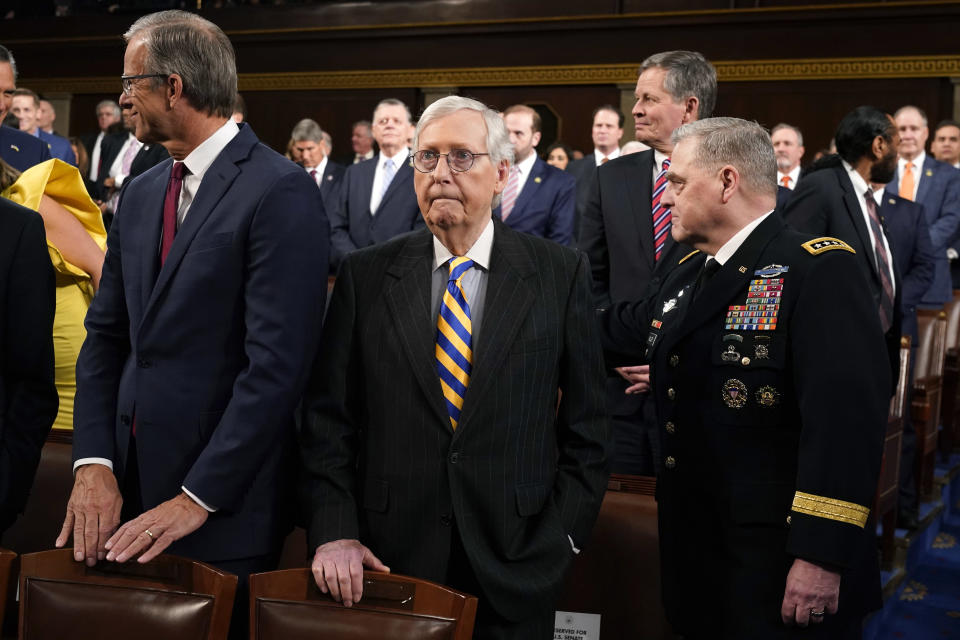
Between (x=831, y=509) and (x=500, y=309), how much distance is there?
63cm

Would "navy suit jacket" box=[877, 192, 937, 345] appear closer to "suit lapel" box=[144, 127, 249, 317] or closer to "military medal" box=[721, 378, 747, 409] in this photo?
"military medal" box=[721, 378, 747, 409]

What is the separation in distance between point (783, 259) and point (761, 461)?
35 cm

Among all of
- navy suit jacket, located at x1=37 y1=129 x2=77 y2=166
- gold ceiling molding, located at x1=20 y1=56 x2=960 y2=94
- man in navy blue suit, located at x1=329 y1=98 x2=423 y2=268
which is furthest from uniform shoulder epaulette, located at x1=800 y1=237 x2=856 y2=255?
gold ceiling molding, located at x1=20 y1=56 x2=960 y2=94

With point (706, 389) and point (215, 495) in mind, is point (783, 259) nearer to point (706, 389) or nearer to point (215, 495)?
point (706, 389)

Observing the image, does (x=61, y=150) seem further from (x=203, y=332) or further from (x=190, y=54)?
(x=203, y=332)

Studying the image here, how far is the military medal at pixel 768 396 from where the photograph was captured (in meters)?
1.70

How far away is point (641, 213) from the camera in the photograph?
2613mm

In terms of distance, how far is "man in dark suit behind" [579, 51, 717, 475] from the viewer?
2.55 metres

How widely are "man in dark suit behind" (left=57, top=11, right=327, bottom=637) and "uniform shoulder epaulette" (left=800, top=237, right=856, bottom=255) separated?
84 centimetres

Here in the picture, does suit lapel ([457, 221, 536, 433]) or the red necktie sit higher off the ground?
the red necktie

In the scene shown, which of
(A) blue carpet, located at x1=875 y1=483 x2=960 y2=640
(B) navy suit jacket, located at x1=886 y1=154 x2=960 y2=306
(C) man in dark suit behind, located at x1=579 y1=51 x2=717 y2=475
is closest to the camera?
(C) man in dark suit behind, located at x1=579 y1=51 x2=717 y2=475

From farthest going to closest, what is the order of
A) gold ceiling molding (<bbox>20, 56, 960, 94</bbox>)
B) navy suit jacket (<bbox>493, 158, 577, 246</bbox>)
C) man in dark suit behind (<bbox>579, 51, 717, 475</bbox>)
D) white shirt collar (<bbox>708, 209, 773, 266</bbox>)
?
gold ceiling molding (<bbox>20, 56, 960, 94</bbox>)
navy suit jacket (<bbox>493, 158, 577, 246</bbox>)
man in dark suit behind (<bbox>579, 51, 717, 475</bbox>)
white shirt collar (<bbox>708, 209, 773, 266</bbox>)

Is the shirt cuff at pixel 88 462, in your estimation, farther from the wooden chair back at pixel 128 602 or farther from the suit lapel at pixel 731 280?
the suit lapel at pixel 731 280

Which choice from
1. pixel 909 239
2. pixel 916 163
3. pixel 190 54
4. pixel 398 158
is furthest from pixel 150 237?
pixel 916 163
